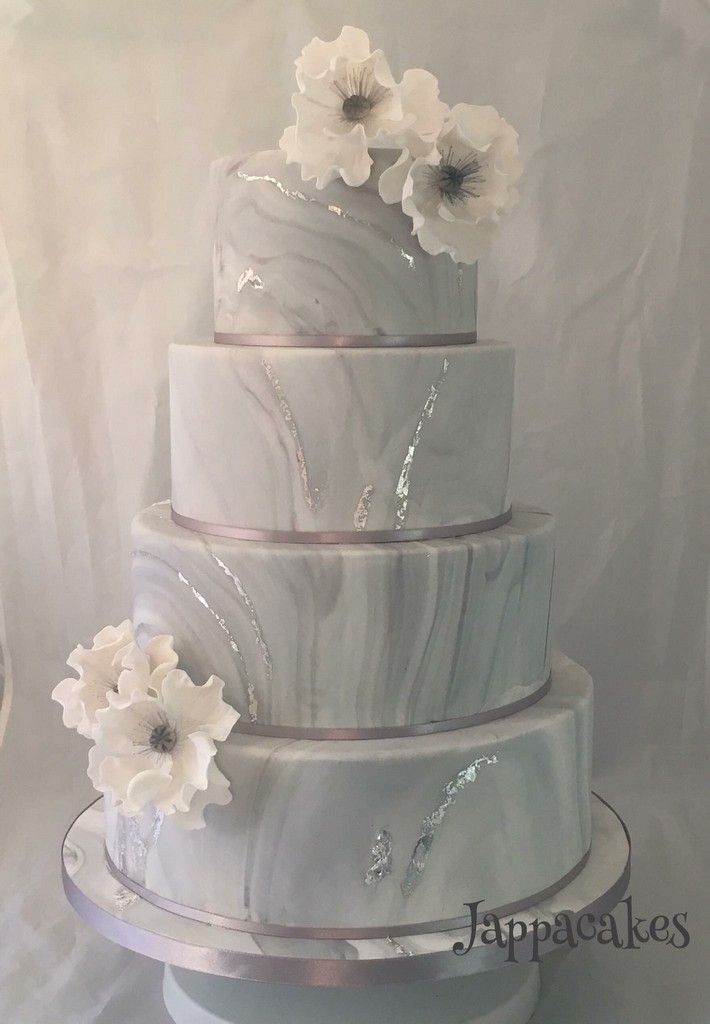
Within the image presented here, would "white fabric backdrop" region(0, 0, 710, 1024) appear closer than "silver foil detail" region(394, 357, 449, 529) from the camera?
No

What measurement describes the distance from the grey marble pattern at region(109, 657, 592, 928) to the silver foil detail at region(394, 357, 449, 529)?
22cm

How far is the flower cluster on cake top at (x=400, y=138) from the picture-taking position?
1.02 metres

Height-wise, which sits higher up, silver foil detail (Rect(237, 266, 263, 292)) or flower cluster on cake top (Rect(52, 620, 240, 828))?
silver foil detail (Rect(237, 266, 263, 292))

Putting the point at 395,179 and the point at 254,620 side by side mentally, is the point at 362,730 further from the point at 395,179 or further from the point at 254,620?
the point at 395,179

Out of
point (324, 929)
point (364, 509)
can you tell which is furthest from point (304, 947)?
point (364, 509)

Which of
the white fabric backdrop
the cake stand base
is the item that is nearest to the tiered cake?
the cake stand base

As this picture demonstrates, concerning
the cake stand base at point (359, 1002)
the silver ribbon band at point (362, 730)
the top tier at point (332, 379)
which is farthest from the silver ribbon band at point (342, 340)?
the cake stand base at point (359, 1002)

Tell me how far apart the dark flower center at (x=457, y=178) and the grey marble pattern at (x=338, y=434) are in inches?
5.6

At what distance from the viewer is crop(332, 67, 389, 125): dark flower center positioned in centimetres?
102

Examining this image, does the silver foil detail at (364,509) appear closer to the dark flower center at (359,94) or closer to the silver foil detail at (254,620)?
the silver foil detail at (254,620)

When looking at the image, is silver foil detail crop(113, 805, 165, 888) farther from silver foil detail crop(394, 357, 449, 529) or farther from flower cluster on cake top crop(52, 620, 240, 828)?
silver foil detail crop(394, 357, 449, 529)

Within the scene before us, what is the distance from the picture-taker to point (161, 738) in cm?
106

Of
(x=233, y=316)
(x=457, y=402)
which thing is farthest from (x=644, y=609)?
(x=233, y=316)

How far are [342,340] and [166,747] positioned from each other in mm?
417
